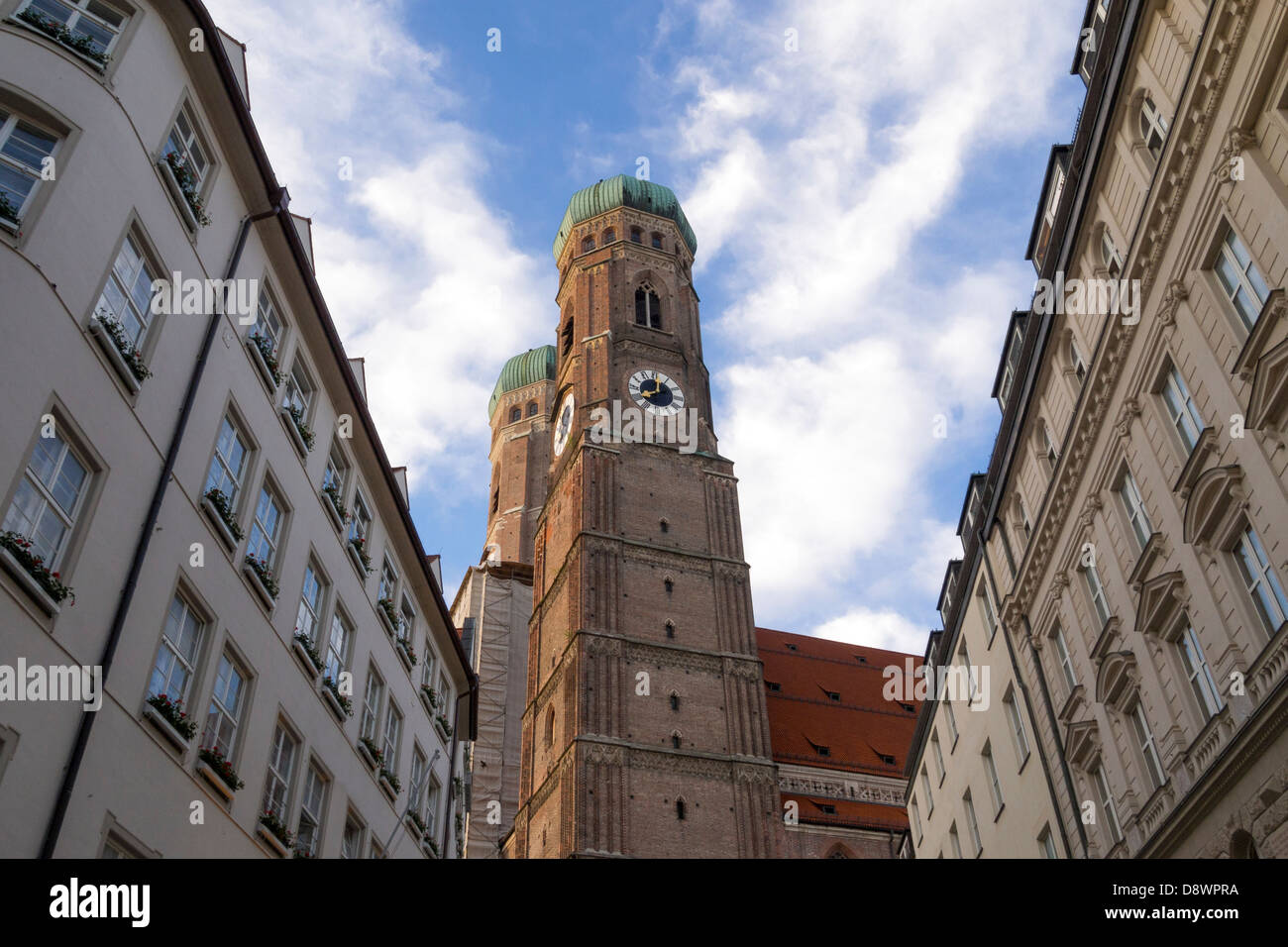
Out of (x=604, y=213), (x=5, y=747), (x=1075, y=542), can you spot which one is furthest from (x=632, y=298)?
(x=5, y=747)

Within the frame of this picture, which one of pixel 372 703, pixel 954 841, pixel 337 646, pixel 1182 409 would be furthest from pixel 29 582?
pixel 954 841

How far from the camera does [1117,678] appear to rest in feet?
61.2

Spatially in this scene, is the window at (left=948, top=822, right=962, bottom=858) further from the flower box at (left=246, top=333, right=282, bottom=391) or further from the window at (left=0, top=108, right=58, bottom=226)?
the window at (left=0, top=108, right=58, bottom=226)

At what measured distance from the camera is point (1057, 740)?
846 inches

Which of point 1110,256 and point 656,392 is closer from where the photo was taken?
point 1110,256

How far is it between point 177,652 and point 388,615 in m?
8.75

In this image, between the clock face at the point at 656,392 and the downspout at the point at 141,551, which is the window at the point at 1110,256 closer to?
the downspout at the point at 141,551

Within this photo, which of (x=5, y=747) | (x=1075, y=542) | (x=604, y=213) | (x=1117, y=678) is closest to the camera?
(x=5, y=747)

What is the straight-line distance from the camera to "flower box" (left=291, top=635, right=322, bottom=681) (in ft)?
57.2

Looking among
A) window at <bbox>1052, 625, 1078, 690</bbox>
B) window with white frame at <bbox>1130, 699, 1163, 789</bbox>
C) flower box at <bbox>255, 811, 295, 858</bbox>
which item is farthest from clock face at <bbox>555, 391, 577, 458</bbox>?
flower box at <bbox>255, 811, 295, 858</bbox>

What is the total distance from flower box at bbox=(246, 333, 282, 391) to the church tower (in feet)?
96.9

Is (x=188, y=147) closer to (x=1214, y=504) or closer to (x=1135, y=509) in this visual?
(x=1214, y=504)
